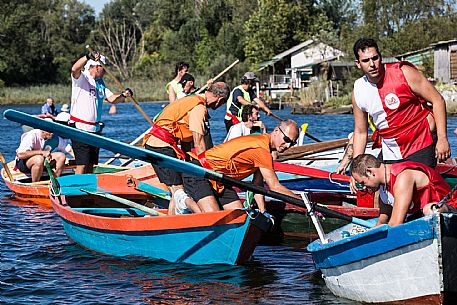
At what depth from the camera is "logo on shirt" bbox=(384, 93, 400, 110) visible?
711 centimetres

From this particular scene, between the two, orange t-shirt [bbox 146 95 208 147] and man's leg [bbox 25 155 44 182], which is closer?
orange t-shirt [bbox 146 95 208 147]

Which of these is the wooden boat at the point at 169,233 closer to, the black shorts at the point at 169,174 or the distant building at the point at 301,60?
the black shorts at the point at 169,174

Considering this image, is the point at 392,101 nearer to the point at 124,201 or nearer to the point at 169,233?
the point at 169,233

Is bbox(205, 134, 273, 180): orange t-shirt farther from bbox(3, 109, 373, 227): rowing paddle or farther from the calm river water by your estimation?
the calm river water

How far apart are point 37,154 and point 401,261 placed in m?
8.40

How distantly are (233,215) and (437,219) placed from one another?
233 centimetres

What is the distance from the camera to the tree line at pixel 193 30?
63531 millimetres

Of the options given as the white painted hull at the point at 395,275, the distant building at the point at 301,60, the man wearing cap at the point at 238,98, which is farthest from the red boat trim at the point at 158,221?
the distant building at the point at 301,60

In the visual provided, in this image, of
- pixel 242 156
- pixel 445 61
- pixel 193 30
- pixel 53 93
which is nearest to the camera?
pixel 242 156

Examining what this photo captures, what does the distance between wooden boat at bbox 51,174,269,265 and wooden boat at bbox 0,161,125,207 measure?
3.22 meters

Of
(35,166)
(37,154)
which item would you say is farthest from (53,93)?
(37,154)

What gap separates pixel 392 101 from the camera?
713 cm

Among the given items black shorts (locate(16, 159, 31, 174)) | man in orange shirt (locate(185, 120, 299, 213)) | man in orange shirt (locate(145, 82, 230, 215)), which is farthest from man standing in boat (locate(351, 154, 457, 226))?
black shorts (locate(16, 159, 31, 174))

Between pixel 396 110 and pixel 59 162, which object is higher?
pixel 396 110
